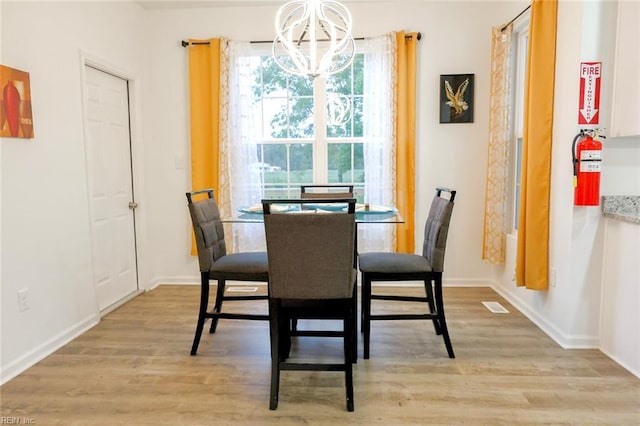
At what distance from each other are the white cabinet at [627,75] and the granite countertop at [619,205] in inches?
14.8

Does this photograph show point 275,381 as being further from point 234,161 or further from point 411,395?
point 234,161

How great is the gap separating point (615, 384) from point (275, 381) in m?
1.79

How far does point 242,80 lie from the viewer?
3.89 metres

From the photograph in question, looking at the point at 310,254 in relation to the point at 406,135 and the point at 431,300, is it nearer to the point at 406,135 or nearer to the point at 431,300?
the point at 431,300

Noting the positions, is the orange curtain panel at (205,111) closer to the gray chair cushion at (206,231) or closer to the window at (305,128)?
the window at (305,128)

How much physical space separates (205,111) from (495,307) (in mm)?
3088

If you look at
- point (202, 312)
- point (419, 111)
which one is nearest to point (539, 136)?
point (419, 111)

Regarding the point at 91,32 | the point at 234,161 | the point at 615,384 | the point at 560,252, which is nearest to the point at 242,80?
the point at 234,161

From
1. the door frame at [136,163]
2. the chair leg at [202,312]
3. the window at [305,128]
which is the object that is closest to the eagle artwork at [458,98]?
the window at [305,128]

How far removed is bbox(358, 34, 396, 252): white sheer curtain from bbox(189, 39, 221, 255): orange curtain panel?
137cm

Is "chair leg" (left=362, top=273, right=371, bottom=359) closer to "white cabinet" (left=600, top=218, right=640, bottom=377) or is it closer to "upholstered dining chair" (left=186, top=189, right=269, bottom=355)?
"upholstered dining chair" (left=186, top=189, right=269, bottom=355)

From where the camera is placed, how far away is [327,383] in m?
2.25

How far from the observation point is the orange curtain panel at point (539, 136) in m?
2.73

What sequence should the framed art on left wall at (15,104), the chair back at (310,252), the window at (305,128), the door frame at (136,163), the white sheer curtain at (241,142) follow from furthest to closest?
the window at (305,128) → the white sheer curtain at (241,142) → the door frame at (136,163) → the framed art on left wall at (15,104) → the chair back at (310,252)
